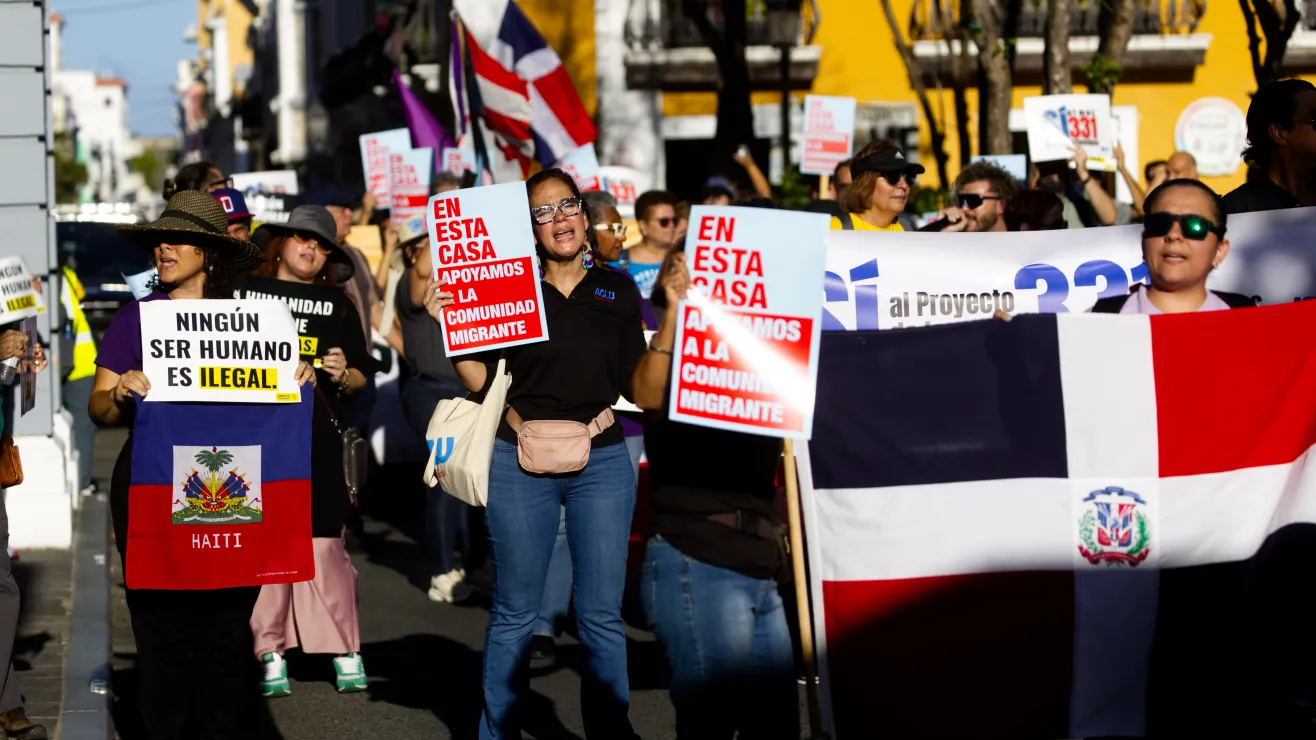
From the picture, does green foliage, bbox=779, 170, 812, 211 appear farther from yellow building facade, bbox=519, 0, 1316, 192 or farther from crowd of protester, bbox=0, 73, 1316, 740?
crowd of protester, bbox=0, 73, 1316, 740

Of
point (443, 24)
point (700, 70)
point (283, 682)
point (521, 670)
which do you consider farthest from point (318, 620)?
point (443, 24)

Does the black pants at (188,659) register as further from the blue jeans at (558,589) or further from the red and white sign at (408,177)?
the red and white sign at (408,177)

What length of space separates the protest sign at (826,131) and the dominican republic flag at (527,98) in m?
1.66

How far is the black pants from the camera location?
545 centimetres

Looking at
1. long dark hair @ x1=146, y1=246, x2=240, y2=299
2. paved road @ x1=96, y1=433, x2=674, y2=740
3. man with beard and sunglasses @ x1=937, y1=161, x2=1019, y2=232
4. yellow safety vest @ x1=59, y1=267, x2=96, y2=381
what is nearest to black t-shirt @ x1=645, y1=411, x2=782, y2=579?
paved road @ x1=96, y1=433, x2=674, y2=740

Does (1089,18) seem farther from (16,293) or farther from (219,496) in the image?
(219,496)

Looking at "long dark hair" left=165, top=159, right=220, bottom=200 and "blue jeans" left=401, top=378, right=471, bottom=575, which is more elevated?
"long dark hair" left=165, top=159, right=220, bottom=200

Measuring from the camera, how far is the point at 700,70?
1053 inches

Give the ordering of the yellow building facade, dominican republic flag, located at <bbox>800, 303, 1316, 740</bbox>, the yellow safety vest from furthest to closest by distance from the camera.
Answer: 1. the yellow building facade
2. the yellow safety vest
3. dominican republic flag, located at <bbox>800, 303, 1316, 740</bbox>

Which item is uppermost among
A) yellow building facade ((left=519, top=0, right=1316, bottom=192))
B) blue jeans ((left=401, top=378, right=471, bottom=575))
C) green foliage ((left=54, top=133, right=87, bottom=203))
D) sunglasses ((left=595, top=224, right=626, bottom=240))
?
green foliage ((left=54, top=133, right=87, bottom=203))

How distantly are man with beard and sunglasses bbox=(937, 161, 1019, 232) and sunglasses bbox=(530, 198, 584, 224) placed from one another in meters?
3.03

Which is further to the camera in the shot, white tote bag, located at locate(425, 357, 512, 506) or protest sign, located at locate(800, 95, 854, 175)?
protest sign, located at locate(800, 95, 854, 175)

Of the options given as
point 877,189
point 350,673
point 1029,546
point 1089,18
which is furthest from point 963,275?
point 1089,18

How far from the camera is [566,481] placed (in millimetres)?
5691
